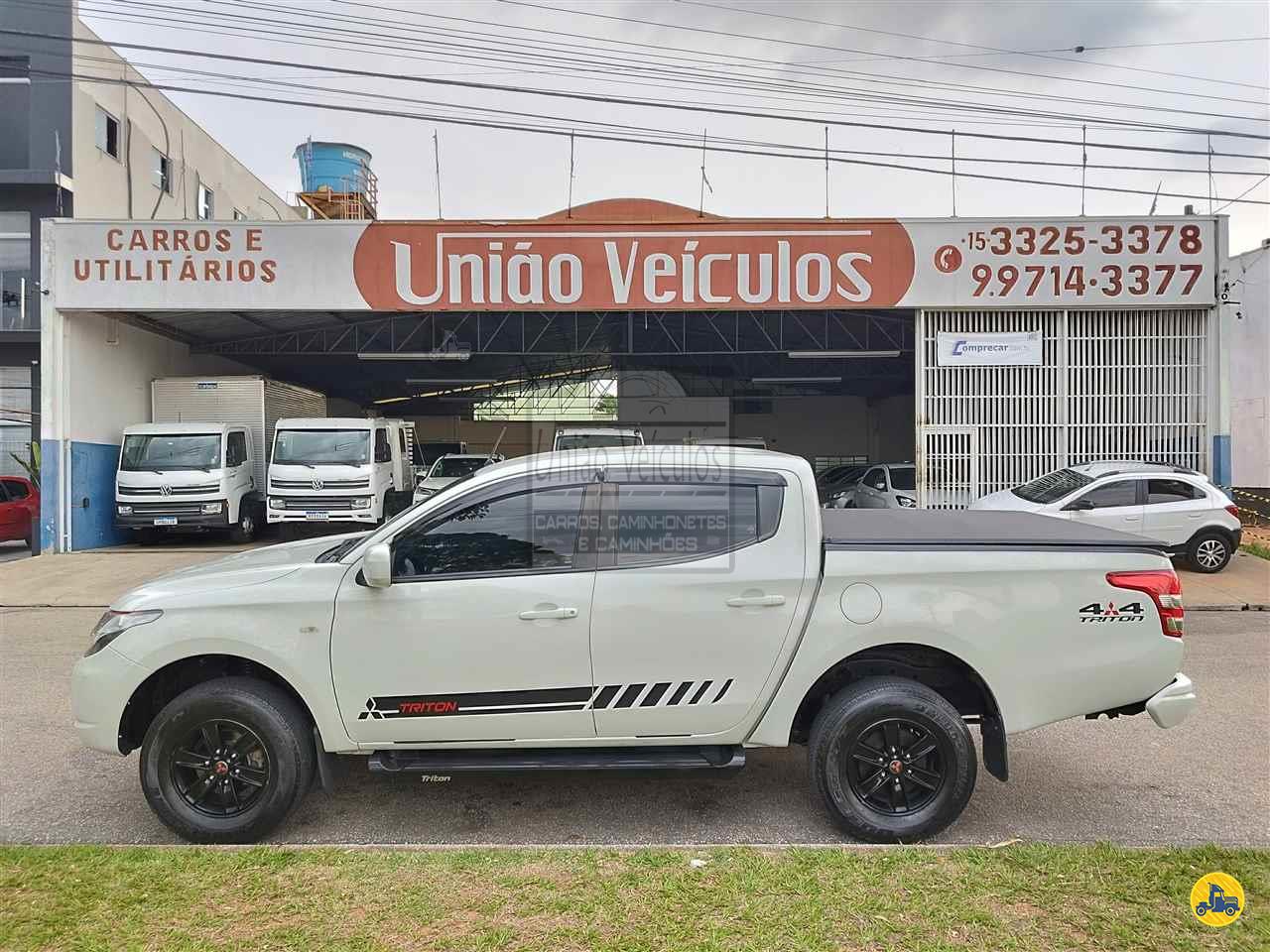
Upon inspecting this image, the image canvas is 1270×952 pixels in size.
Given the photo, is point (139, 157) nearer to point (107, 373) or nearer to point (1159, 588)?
point (107, 373)

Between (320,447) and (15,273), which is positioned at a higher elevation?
(15,273)

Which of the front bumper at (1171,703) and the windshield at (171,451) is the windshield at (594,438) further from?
the front bumper at (1171,703)

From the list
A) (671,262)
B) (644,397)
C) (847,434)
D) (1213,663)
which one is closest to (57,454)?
(671,262)

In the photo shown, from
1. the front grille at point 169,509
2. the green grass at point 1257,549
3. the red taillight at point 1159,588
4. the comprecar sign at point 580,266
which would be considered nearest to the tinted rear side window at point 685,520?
the red taillight at point 1159,588

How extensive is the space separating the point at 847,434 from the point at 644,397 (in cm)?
804

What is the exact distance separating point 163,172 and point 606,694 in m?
28.1

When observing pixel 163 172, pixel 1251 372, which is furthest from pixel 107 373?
pixel 1251 372

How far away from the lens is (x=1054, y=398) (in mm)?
14758

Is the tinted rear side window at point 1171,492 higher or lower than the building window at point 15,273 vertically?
lower

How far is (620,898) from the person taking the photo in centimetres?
316

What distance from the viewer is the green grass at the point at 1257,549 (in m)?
14.1

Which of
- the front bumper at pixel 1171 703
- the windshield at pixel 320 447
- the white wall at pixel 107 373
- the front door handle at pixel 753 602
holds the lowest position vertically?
the front bumper at pixel 1171 703

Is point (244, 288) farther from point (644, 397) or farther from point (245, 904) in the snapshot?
point (644, 397)

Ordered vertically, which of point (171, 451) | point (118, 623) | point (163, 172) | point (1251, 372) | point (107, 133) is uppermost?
point (163, 172)
